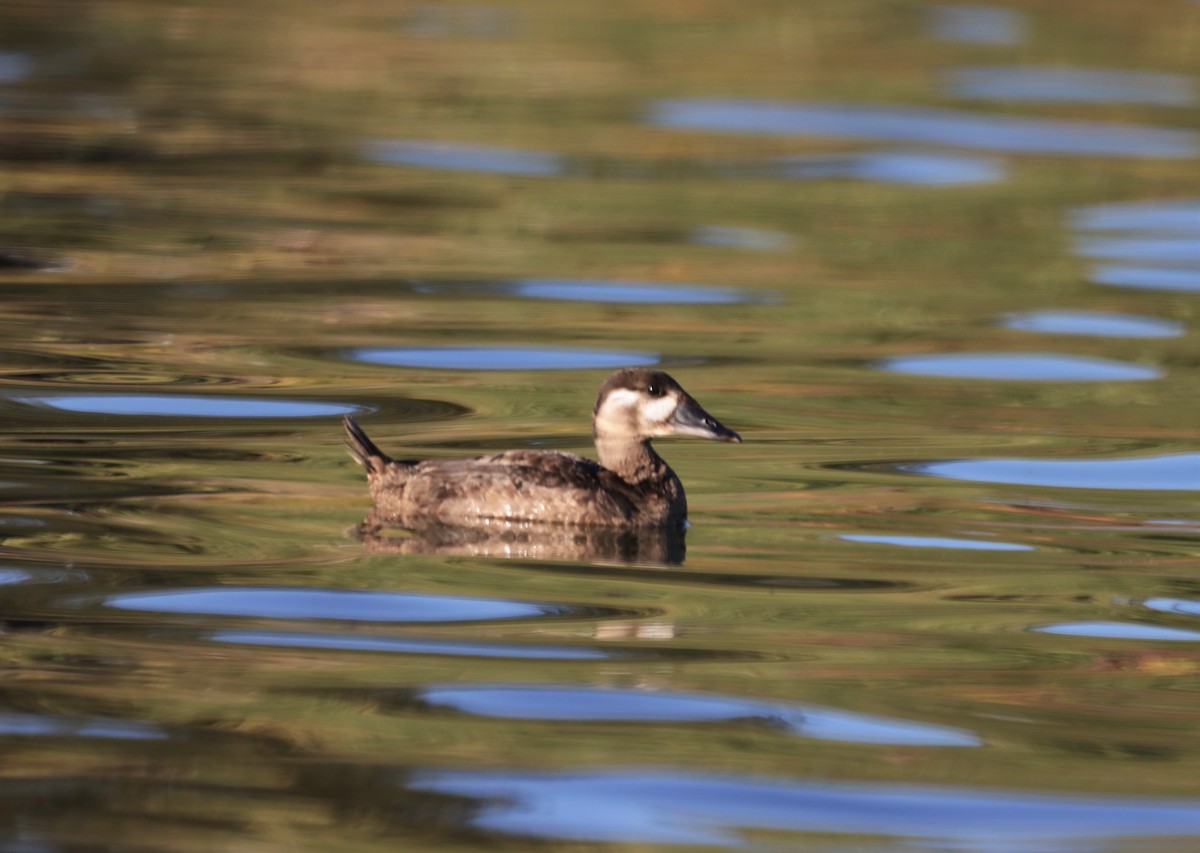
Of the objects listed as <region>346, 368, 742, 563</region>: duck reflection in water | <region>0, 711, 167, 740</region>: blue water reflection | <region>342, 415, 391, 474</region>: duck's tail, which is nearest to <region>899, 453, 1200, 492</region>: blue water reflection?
<region>346, 368, 742, 563</region>: duck reflection in water

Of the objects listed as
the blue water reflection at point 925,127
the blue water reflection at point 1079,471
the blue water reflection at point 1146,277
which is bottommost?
the blue water reflection at point 1079,471

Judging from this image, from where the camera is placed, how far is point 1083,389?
11.7 m

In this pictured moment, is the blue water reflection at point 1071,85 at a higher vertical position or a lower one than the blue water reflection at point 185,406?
higher

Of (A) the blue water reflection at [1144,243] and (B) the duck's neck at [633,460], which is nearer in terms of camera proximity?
(B) the duck's neck at [633,460]

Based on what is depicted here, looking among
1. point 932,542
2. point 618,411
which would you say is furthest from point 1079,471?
point 618,411

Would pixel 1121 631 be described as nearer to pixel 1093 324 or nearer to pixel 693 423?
pixel 693 423

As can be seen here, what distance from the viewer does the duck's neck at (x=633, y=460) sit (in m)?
8.53

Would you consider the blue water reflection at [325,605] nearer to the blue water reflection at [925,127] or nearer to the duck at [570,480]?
the duck at [570,480]

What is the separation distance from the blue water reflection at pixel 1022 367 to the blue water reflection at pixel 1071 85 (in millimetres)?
10814

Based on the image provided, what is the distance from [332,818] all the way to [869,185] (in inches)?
512

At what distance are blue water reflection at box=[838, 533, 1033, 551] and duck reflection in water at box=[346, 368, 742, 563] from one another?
2.17 ft

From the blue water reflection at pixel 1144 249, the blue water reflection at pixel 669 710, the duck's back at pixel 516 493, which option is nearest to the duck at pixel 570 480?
the duck's back at pixel 516 493

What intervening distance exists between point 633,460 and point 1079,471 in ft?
7.33

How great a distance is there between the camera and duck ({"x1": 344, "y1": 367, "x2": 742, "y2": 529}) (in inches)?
324
